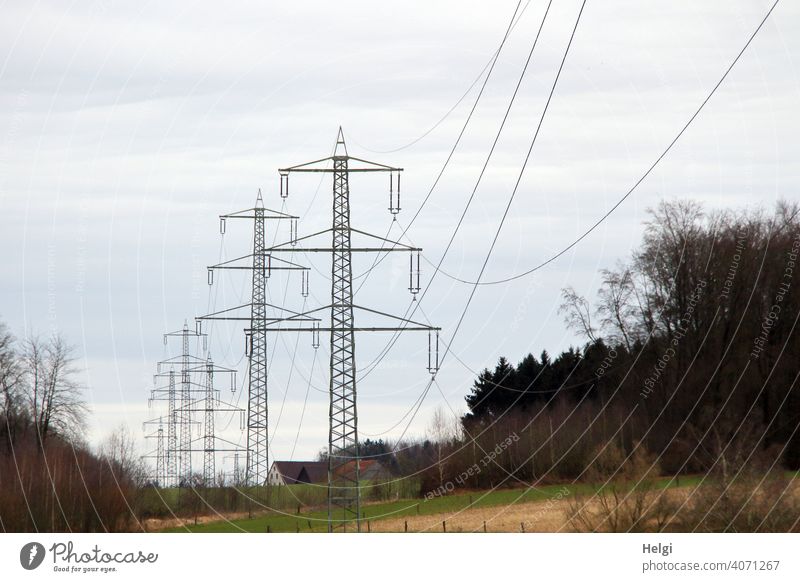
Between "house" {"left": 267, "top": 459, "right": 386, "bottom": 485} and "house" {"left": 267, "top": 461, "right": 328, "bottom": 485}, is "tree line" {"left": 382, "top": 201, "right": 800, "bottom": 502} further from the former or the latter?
"house" {"left": 267, "top": 461, "right": 328, "bottom": 485}

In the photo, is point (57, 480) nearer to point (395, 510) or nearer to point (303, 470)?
point (395, 510)

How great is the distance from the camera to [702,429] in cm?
6381

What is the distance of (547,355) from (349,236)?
5004 cm
